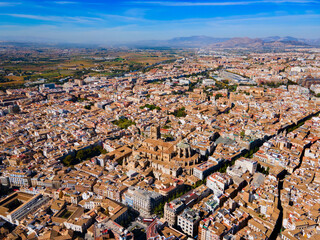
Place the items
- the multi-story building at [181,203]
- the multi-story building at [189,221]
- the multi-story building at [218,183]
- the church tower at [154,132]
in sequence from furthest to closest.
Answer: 1. the church tower at [154,132]
2. the multi-story building at [218,183]
3. the multi-story building at [181,203]
4. the multi-story building at [189,221]

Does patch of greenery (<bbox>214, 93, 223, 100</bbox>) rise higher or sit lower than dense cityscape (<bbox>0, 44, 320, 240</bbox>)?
higher

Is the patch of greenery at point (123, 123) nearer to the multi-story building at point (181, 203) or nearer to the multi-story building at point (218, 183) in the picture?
the multi-story building at point (218, 183)

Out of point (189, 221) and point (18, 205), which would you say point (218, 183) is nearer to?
point (189, 221)

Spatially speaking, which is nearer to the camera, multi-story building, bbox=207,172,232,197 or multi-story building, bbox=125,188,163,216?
multi-story building, bbox=125,188,163,216

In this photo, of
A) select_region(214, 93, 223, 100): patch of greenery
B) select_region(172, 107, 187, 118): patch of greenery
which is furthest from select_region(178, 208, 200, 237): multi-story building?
select_region(214, 93, 223, 100): patch of greenery

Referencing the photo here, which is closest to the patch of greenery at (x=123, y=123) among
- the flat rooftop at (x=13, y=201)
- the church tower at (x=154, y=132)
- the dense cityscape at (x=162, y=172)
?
the dense cityscape at (x=162, y=172)

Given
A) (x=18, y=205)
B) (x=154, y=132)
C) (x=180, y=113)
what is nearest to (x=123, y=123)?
(x=154, y=132)

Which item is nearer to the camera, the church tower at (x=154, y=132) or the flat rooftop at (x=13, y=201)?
the flat rooftop at (x=13, y=201)

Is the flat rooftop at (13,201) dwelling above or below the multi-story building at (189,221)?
below

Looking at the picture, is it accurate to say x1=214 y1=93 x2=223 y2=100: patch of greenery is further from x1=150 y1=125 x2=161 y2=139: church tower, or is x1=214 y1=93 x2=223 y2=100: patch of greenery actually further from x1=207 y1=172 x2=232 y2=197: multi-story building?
x1=207 y1=172 x2=232 y2=197: multi-story building

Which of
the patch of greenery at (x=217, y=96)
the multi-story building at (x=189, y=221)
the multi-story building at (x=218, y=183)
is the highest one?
the patch of greenery at (x=217, y=96)

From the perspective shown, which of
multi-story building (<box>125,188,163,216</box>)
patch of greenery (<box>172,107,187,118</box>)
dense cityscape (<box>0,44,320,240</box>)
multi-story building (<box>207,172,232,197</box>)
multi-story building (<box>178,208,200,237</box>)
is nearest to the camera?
multi-story building (<box>178,208,200,237</box>)

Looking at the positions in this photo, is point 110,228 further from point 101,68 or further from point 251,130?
point 101,68
